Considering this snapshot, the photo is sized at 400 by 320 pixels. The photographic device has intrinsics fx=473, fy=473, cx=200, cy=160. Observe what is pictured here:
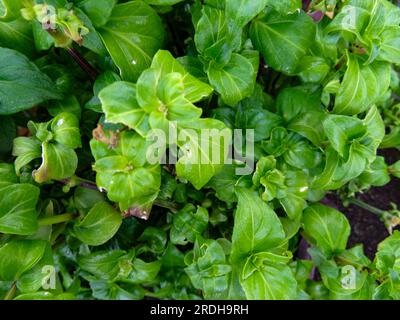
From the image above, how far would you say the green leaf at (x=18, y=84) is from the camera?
538 mm

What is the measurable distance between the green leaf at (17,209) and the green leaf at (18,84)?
9cm

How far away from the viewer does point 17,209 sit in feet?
1.76

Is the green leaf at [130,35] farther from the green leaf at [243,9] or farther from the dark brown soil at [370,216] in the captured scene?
the dark brown soil at [370,216]

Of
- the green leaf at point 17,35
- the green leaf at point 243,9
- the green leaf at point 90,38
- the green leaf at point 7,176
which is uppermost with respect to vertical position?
the green leaf at point 243,9

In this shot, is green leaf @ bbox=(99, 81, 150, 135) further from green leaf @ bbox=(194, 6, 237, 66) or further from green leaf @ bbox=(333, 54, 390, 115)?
green leaf @ bbox=(333, 54, 390, 115)

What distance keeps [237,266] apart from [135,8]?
324 millimetres

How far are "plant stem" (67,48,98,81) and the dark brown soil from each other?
550 millimetres

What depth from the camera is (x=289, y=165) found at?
620 millimetres

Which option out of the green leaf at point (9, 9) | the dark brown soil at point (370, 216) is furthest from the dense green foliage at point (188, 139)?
the dark brown soil at point (370, 216)

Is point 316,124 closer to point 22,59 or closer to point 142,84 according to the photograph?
point 142,84

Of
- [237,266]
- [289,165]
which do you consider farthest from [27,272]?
[289,165]

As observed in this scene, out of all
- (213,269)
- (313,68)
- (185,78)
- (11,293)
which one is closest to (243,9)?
(185,78)

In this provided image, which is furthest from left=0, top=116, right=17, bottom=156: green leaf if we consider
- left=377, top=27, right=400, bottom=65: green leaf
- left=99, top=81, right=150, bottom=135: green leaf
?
left=377, top=27, right=400, bottom=65: green leaf
